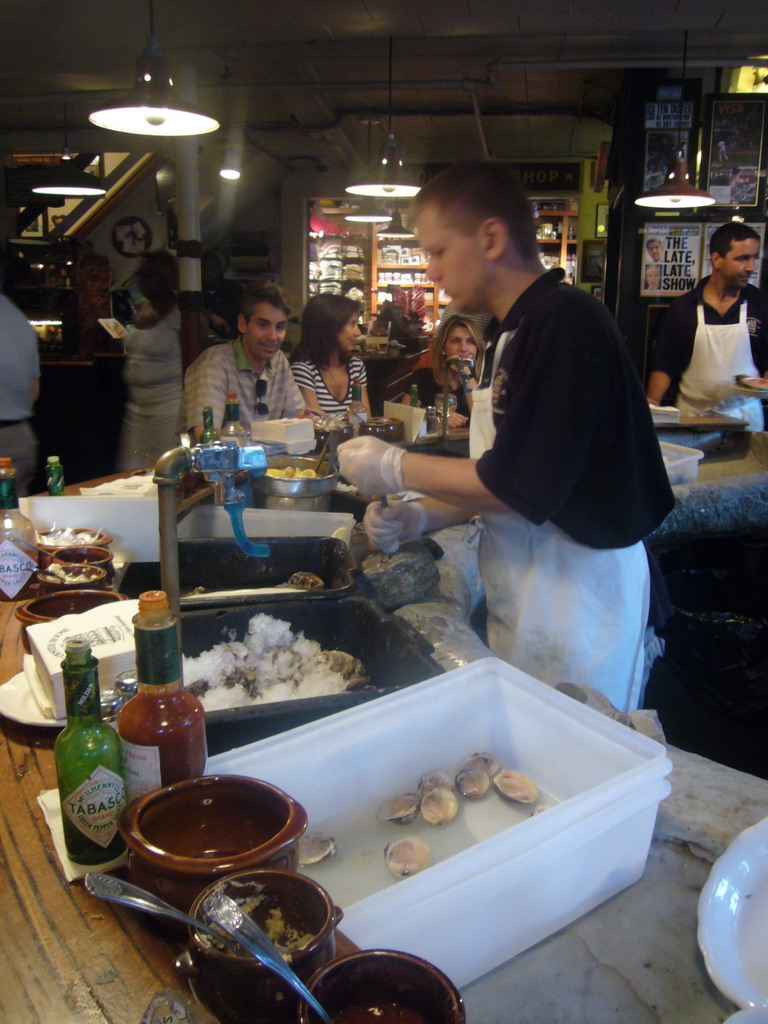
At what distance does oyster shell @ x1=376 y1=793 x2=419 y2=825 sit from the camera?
45.1 inches

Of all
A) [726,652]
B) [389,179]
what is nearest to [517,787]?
[726,652]

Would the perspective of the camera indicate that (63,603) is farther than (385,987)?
Yes

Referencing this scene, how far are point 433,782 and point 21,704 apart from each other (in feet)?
2.20

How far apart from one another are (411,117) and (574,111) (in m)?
2.04

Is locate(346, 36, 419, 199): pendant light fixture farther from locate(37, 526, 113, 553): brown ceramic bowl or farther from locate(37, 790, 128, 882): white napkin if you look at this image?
locate(37, 790, 128, 882): white napkin

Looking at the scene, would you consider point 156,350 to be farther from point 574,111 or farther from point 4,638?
point 574,111

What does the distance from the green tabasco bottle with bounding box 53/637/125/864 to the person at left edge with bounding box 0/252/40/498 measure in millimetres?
3208

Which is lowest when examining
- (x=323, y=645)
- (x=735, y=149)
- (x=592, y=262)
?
(x=323, y=645)

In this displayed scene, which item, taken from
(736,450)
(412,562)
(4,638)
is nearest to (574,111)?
(736,450)

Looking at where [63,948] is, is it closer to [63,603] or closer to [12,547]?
[63,603]

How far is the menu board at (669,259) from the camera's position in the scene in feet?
23.0

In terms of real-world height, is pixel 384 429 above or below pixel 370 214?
below

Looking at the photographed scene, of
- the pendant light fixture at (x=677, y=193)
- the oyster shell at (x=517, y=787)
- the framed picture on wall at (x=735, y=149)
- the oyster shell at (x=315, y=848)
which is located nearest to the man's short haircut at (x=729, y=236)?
the pendant light fixture at (x=677, y=193)

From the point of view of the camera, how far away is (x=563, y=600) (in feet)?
6.11
